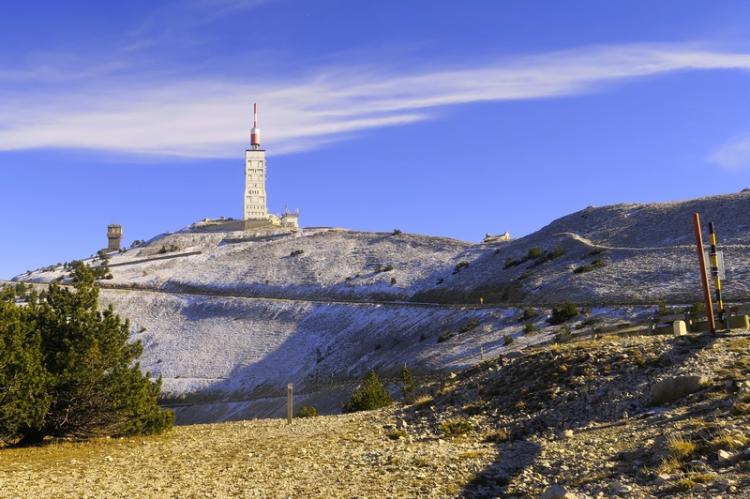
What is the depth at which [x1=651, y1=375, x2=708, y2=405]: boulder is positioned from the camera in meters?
15.2

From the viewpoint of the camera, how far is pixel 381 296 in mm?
82500

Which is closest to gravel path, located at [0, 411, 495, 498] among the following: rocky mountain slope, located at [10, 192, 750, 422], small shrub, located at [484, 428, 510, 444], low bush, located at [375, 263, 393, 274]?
small shrub, located at [484, 428, 510, 444]

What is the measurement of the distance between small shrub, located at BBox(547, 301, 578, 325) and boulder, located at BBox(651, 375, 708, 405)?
32713mm

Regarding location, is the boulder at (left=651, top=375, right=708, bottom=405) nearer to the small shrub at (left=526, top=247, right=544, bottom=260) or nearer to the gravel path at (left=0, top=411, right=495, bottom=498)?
the gravel path at (left=0, top=411, right=495, bottom=498)

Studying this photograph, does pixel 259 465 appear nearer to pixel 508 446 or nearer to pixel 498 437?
pixel 498 437

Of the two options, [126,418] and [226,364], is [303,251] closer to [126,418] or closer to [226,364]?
[226,364]

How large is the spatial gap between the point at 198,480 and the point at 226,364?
198 feet

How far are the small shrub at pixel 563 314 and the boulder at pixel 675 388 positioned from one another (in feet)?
107

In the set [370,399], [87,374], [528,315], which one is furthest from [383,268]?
[87,374]

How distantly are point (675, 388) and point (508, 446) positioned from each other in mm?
3589

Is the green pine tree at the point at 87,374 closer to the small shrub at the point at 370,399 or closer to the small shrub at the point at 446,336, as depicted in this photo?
the small shrub at the point at 370,399

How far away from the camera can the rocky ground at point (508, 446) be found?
11.7 metres

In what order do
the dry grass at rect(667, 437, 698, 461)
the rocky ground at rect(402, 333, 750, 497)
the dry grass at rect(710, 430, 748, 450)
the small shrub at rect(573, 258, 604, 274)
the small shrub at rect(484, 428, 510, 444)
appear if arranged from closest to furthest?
the rocky ground at rect(402, 333, 750, 497)
the dry grass at rect(710, 430, 748, 450)
the dry grass at rect(667, 437, 698, 461)
the small shrub at rect(484, 428, 510, 444)
the small shrub at rect(573, 258, 604, 274)

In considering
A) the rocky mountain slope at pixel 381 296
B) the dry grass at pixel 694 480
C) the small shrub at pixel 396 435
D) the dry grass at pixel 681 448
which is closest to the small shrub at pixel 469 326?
the rocky mountain slope at pixel 381 296
